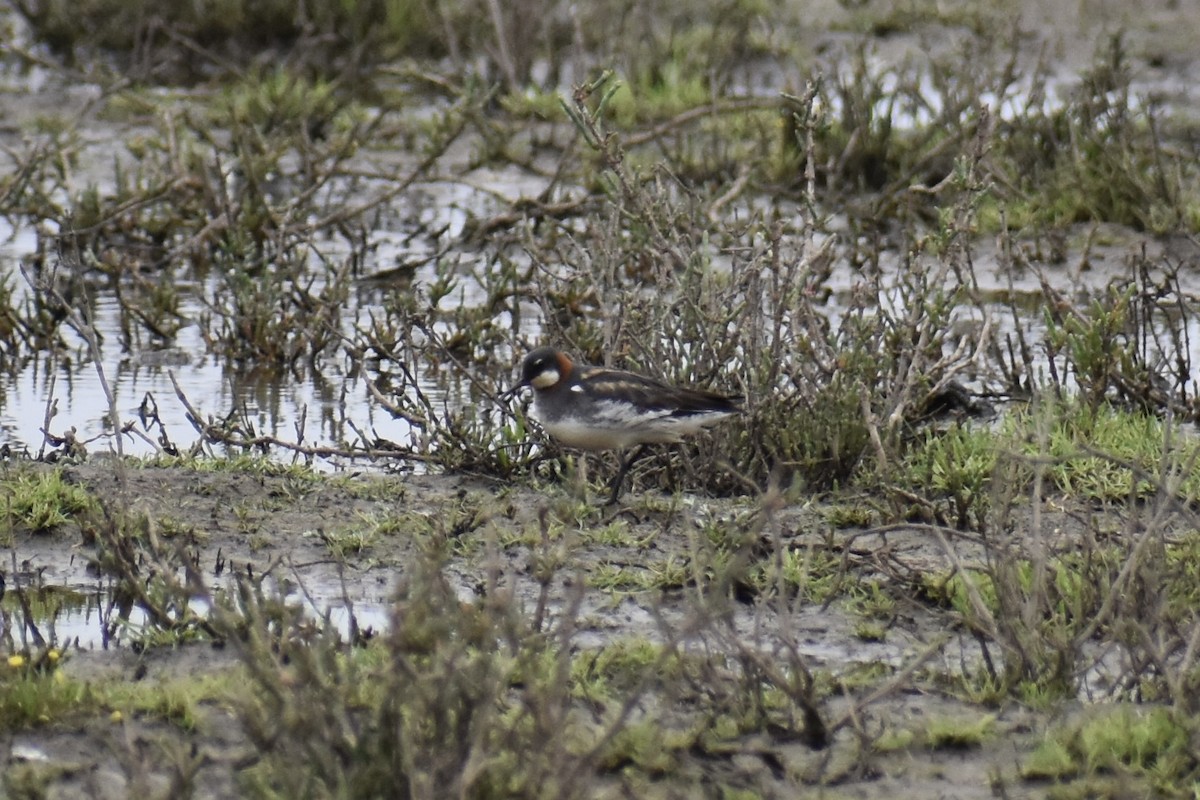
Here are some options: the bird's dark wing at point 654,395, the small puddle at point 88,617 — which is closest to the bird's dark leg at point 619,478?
the bird's dark wing at point 654,395

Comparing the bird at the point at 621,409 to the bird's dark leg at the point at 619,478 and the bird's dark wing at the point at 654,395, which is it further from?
the bird's dark leg at the point at 619,478

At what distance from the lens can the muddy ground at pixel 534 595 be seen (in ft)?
12.0

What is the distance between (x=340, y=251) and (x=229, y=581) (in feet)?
16.7

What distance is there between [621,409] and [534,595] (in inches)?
24.6

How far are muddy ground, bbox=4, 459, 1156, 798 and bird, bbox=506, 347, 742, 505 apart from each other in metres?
0.23

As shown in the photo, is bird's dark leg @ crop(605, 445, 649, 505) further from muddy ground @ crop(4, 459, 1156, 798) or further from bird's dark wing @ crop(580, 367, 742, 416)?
bird's dark wing @ crop(580, 367, 742, 416)

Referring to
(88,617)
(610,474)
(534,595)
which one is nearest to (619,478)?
(610,474)

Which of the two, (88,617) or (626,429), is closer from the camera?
(88,617)

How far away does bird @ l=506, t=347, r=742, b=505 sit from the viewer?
520 centimetres

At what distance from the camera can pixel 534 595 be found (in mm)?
4859

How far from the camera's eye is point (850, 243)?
8859 mm

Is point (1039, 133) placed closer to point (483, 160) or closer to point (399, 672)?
point (483, 160)

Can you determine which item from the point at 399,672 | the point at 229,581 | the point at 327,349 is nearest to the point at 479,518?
the point at 229,581

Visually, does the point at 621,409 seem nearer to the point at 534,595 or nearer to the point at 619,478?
the point at 619,478
